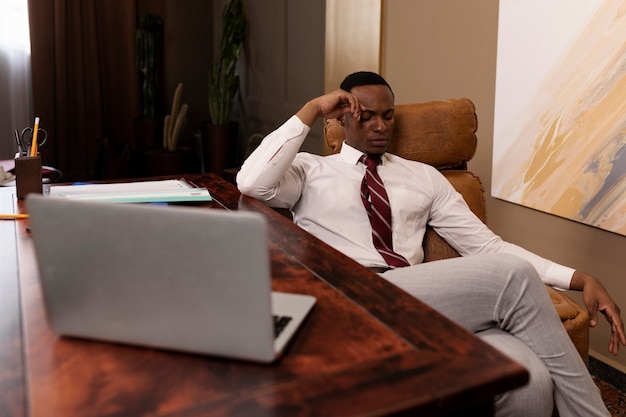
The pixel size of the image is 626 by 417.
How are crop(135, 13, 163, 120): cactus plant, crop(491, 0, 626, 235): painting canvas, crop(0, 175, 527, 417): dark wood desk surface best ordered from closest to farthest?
1. crop(0, 175, 527, 417): dark wood desk surface
2. crop(491, 0, 626, 235): painting canvas
3. crop(135, 13, 163, 120): cactus plant

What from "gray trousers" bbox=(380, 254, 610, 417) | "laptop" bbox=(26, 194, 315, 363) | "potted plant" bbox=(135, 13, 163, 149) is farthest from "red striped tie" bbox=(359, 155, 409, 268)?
"potted plant" bbox=(135, 13, 163, 149)

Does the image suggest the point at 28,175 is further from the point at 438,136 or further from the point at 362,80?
the point at 438,136

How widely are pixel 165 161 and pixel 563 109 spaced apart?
113 inches

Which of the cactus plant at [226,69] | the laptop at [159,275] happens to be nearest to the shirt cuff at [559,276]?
the laptop at [159,275]

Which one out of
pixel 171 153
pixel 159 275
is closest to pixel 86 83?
pixel 171 153

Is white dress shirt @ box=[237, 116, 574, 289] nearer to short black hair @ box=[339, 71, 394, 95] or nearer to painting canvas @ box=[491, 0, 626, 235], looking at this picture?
short black hair @ box=[339, 71, 394, 95]

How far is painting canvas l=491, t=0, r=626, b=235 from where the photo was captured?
2.06 meters

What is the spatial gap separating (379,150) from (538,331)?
775 millimetres

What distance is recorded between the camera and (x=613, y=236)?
2145 mm

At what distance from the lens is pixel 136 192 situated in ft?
5.24

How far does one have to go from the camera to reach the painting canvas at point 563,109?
6.75 feet

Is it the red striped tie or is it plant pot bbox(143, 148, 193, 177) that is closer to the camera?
the red striped tie

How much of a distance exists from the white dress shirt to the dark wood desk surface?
832 millimetres

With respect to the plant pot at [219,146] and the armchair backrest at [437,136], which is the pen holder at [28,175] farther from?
the plant pot at [219,146]
